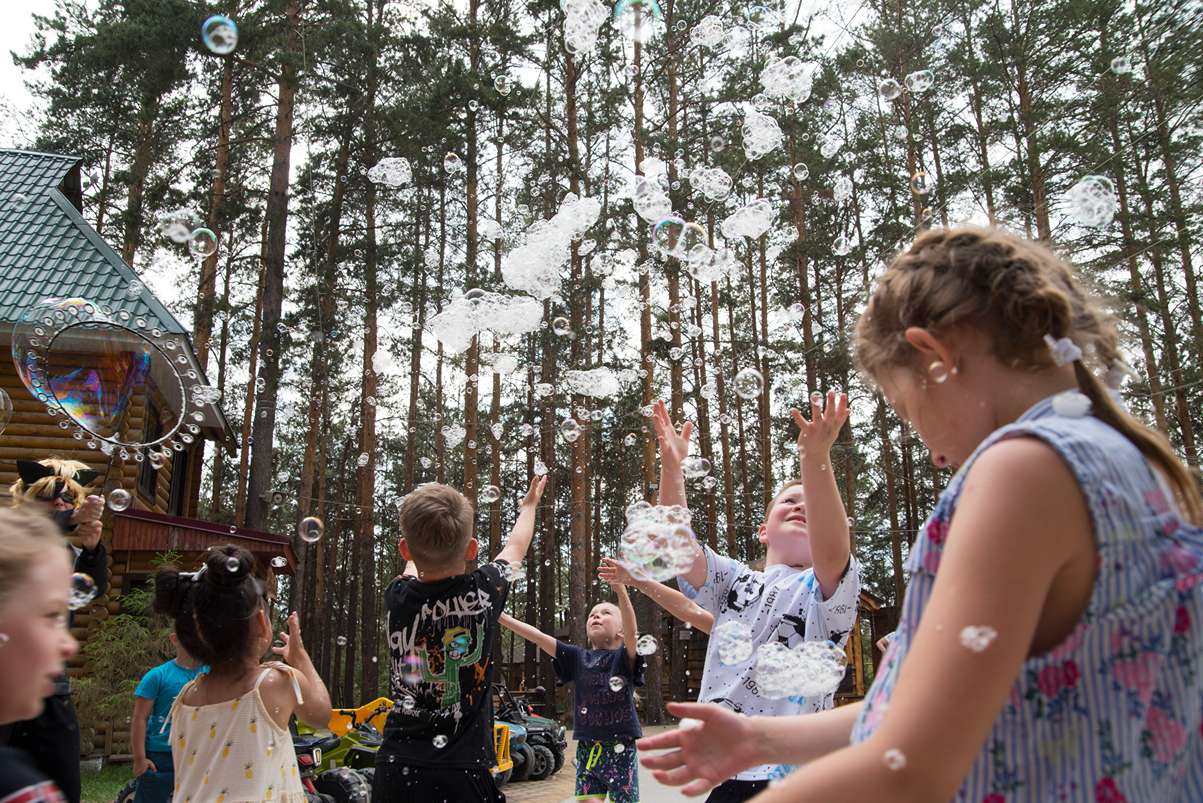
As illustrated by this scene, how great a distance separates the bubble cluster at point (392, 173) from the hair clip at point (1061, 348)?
56.5 ft

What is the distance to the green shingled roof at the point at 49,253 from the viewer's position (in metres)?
11.9

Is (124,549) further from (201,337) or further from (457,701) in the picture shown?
(457,701)

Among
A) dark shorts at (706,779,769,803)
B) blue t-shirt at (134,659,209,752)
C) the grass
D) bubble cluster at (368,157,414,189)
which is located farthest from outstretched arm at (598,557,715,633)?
bubble cluster at (368,157,414,189)

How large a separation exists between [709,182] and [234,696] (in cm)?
1328

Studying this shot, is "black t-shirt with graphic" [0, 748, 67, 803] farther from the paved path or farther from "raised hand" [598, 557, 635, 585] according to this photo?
→ the paved path

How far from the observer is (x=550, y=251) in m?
18.3

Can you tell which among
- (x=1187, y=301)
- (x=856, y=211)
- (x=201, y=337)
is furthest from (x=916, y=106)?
(x=201, y=337)

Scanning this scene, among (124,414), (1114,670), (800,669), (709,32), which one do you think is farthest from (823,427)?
(709,32)

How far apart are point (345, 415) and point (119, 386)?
25245 mm

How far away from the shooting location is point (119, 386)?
20.0 feet

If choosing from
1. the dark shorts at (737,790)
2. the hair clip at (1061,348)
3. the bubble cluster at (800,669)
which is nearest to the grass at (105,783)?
the dark shorts at (737,790)

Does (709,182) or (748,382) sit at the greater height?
(709,182)

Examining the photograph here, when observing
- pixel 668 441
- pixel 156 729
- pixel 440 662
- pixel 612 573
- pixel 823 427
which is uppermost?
pixel 668 441

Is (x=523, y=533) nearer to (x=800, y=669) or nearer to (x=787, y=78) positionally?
(x=800, y=669)
